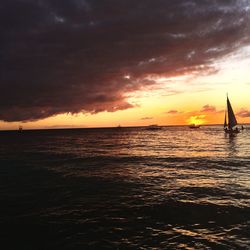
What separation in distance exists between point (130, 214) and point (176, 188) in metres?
7.80

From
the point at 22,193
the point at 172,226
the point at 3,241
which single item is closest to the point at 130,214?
the point at 172,226

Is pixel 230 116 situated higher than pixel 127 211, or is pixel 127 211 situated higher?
pixel 230 116

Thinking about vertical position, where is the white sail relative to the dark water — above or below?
above

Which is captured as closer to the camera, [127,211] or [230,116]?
[127,211]

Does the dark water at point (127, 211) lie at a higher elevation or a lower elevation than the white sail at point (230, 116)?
lower

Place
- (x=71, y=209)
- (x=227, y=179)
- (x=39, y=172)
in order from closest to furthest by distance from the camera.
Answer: (x=71, y=209) → (x=227, y=179) → (x=39, y=172)

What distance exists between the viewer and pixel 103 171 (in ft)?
112

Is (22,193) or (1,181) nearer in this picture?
(22,193)

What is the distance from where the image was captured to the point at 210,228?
14047mm

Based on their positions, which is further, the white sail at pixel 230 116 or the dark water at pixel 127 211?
the white sail at pixel 230 116

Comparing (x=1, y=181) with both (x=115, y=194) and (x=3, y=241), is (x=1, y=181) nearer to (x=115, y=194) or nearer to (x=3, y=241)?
(x=115, y=194)

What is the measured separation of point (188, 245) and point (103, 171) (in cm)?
2280

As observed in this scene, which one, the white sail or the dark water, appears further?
the white sail

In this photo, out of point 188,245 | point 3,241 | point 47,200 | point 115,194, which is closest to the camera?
point 188,245
